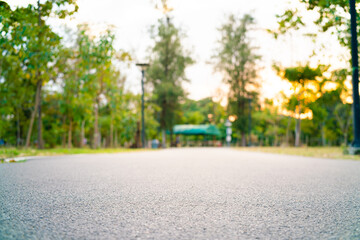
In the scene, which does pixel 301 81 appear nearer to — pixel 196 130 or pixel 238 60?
pixel 238 60

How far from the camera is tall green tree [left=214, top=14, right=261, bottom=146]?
40.0 metres

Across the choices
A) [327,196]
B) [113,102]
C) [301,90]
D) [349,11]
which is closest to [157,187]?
[327,196]

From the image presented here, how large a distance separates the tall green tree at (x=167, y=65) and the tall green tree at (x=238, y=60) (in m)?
5.47

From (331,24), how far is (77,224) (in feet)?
51.5

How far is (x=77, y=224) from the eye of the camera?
3.02 meters

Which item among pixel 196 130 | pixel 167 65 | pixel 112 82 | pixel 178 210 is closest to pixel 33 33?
pixel 178 210

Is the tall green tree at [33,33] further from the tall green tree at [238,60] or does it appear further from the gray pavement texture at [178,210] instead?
the tall green tree at [238,60]

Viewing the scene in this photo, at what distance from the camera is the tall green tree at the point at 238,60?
40.0 m

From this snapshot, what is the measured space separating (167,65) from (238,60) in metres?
8.68

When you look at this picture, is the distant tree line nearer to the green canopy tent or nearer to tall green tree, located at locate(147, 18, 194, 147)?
tall green tree, located at locate(147, 18, 194, 147)

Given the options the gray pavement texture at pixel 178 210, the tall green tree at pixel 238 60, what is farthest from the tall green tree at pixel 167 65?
the gray pavement texture at pixel 178 210

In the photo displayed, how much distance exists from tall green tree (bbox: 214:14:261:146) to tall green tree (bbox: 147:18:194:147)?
547 cm

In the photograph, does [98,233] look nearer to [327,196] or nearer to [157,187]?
[157,187]

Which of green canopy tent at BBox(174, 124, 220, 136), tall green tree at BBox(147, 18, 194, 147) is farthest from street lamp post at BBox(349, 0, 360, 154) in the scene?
green canopy tent at BBox(174, 124, 220, 136)
